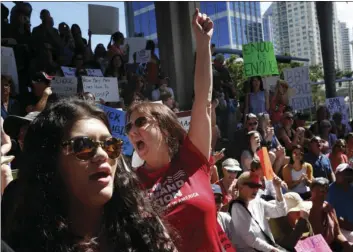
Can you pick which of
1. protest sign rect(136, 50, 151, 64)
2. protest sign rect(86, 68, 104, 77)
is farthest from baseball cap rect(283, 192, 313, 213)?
protest sign rect(136, 50, 151, 64)

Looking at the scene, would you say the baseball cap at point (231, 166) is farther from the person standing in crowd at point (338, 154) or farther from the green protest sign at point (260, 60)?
the green protest sign at point (260, 60)

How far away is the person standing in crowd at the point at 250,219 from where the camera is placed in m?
3.97

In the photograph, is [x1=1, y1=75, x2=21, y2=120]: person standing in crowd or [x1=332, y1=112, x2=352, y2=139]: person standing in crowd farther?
[x1=332, y1=112, x2=352, y2=139]: person standing in crowd

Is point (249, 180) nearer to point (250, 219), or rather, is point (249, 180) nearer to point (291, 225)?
point (250, 219)

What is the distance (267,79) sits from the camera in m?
9.55

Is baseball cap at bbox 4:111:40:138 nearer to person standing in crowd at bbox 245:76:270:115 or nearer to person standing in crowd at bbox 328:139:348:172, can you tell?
person standing in crowd at bbox 328:139:348:172

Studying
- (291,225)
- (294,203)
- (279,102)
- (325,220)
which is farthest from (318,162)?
(279,102)

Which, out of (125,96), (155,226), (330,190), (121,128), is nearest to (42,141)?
(155,226)

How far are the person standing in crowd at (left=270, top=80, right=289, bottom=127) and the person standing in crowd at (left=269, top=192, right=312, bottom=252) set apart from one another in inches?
143

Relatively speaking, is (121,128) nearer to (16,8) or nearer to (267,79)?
(16,8)

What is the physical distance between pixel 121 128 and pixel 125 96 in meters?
3.36

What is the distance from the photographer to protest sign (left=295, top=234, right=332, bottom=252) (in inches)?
172

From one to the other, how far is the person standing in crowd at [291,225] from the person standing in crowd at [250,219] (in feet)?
0.92

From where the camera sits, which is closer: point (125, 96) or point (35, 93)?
point (35, 93)
